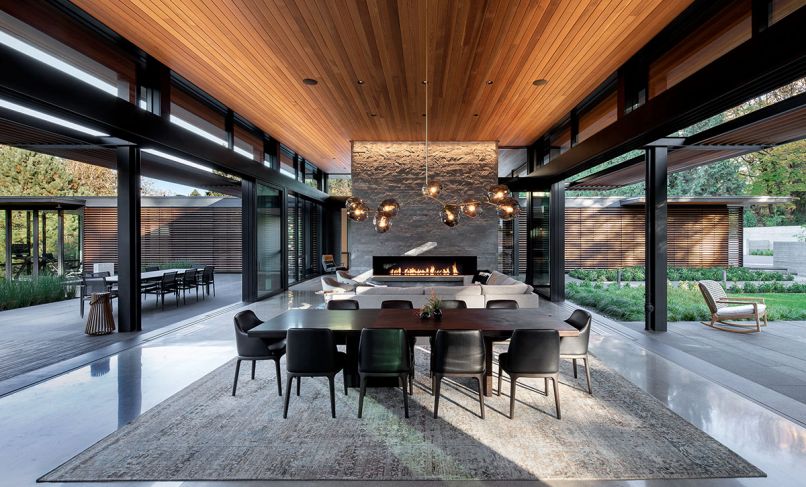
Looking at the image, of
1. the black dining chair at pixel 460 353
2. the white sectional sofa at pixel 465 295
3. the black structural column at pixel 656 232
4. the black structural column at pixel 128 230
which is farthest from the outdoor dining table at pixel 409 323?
the black structural column at pixel 128 230

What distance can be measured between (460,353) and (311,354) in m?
1.43

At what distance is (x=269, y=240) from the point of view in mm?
10234

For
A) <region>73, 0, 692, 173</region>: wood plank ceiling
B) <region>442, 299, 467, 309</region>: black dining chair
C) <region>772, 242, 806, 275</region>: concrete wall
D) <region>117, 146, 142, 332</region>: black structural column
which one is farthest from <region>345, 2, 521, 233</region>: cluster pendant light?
<region>772, 242, 806, 275</region>: concrete wall

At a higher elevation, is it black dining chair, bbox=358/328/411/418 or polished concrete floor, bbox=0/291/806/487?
black dining chair, bbox=358/328/411/418

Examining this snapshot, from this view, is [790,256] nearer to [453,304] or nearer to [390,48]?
[453,304]

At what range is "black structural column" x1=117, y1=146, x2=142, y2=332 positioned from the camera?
5824 millimetres

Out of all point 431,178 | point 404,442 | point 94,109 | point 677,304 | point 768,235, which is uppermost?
point 431,178

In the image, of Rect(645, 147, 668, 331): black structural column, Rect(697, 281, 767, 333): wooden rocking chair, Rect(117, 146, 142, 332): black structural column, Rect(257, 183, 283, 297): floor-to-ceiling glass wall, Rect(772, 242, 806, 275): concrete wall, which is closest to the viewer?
Rect(117, 146, 142, 332): black structural column

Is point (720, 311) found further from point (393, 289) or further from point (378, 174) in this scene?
point (378, 174)

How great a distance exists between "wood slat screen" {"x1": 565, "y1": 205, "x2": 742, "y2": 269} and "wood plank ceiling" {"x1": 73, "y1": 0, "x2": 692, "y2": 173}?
10.3 metres

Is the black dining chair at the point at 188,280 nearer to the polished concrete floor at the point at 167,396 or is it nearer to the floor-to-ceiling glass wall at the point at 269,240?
the floor-to-ceiling glass wall at the point at 269,240

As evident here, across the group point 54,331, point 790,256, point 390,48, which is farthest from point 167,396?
point 790,256

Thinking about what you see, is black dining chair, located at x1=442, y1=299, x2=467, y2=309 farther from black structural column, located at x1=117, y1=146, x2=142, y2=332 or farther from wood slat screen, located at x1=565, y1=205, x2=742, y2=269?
wood slat screen, located at x1=565, y1=205, x2=742, y2=269

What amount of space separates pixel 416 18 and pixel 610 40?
267 cm
